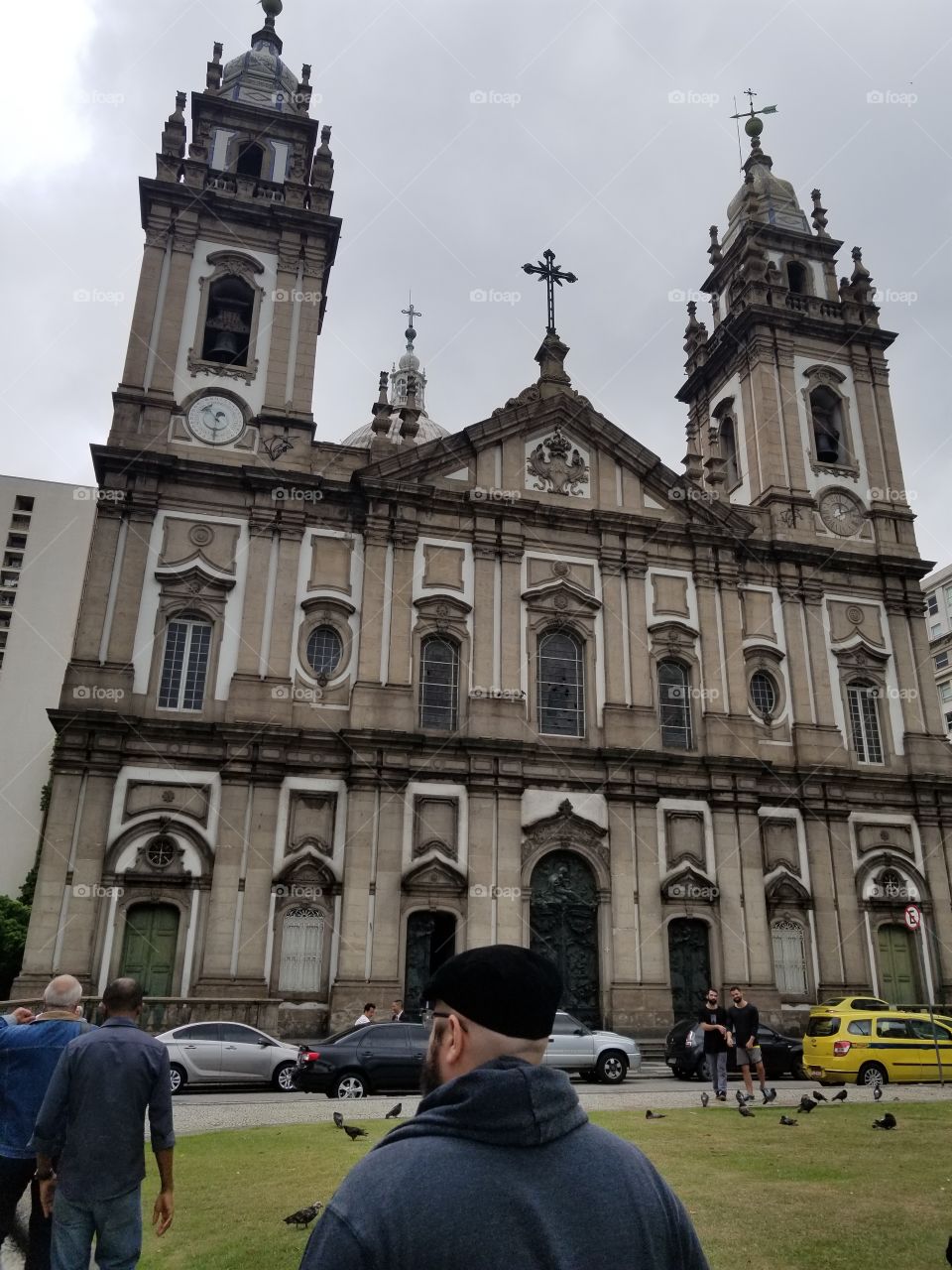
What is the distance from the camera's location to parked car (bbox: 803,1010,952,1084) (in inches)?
722

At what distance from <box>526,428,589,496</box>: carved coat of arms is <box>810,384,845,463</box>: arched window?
9459mm

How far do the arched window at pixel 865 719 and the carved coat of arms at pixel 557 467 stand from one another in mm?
10278

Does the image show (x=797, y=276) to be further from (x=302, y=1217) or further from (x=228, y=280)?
(x=302, y=1217)

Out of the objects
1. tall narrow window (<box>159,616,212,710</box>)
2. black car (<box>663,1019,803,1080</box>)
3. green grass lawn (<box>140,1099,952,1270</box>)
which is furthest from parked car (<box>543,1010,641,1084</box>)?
tall narrow window (<box>159,616,212,710</box>)

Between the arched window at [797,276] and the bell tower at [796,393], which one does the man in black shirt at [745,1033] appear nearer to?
the bell tower at [796,393]

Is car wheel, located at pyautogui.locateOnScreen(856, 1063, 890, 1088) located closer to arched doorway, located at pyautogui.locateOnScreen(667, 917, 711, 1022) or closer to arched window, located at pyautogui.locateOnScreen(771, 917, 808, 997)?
arched doorway, located at pyautogui.locateOnScreen(667, 917, 711, 1022)

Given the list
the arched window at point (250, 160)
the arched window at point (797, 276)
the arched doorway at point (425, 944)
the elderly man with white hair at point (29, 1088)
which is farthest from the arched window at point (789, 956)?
the arched window at point (250, 160)

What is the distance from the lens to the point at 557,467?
29766 mm

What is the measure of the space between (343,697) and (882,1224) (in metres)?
19.5

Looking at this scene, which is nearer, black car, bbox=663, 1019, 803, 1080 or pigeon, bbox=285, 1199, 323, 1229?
pigeon, bbox=285, 1199, 323, 1229

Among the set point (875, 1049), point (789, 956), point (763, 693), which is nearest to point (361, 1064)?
point (875, 1049)

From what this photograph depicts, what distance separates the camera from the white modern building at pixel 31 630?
5016 cm

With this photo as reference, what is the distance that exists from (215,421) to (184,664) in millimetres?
7136

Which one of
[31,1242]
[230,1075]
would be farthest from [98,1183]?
[230,1075]
